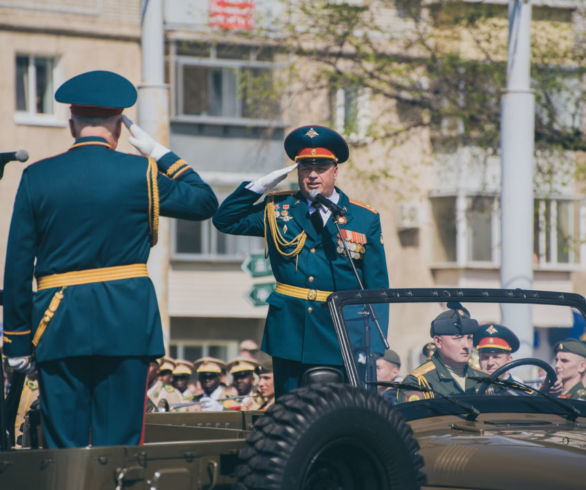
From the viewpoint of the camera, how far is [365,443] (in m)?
3.71

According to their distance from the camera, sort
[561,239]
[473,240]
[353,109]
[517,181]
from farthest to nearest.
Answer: [561,239], [473,240], [353,109], [517,181]

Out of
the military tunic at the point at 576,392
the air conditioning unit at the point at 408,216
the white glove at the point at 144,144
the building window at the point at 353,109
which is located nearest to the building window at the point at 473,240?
the air conditioning unit at the point at 408,216

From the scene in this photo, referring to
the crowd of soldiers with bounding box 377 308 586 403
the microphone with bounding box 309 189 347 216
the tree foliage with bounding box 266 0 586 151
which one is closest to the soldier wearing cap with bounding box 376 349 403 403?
the crowd of soldiers with bounding box 377 308 586 403

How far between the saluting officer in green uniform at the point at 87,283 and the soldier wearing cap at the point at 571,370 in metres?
1.69

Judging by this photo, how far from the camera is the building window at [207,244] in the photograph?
82.6 ft

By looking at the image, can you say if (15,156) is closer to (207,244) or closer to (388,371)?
(388,371)

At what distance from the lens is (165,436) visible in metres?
5.20

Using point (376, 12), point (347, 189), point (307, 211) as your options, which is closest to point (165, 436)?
point (307, 211)

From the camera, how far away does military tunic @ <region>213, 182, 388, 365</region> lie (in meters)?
5.46

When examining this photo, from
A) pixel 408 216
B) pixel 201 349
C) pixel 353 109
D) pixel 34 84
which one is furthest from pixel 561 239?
pixel 34 84

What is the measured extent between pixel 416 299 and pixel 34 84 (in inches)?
770

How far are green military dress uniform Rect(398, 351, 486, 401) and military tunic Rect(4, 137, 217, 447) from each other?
97 cm

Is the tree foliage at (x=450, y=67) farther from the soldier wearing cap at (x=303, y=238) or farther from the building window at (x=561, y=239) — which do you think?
the soldier wearing cap at (x=303, y=238)

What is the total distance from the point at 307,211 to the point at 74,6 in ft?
62.2
